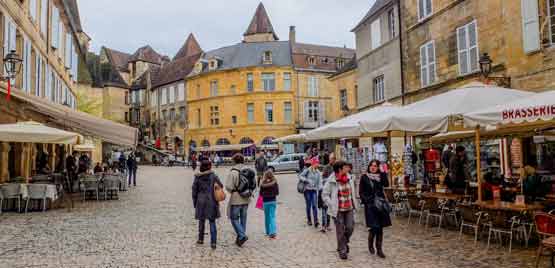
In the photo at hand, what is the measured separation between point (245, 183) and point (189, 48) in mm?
63502

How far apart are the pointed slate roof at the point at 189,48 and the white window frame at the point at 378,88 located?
159 feet

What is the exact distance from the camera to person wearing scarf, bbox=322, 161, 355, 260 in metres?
7.09

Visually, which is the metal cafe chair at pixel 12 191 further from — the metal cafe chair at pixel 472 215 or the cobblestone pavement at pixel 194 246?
the metal cafe chair at pixel 472 215

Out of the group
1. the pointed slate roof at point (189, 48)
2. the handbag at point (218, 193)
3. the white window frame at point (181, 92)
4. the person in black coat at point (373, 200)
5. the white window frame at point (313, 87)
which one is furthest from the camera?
the pointed slate roof at point (189, 48)

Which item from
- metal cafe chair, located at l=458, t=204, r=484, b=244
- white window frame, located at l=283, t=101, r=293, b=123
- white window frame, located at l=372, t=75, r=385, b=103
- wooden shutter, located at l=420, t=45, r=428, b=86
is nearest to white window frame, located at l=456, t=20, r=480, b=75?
wooden shutter, located at l=420, t=45, r=428, b=86

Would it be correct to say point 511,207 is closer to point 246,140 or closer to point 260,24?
point 246,140

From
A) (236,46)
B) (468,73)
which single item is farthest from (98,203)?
(236,46)

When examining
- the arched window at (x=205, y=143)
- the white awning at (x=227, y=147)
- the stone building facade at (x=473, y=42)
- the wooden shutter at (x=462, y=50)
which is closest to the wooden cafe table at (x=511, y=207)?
the stone building facade at (x=473, y=42)

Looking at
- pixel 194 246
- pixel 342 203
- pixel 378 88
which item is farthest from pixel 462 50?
pixel 194 246

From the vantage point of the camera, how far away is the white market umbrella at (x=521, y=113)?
6523mm

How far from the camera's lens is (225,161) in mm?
49719

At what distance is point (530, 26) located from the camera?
13016mm

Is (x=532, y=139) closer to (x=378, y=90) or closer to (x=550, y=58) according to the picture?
(x=550, y=58)

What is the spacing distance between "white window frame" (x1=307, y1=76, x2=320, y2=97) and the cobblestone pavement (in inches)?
1647
